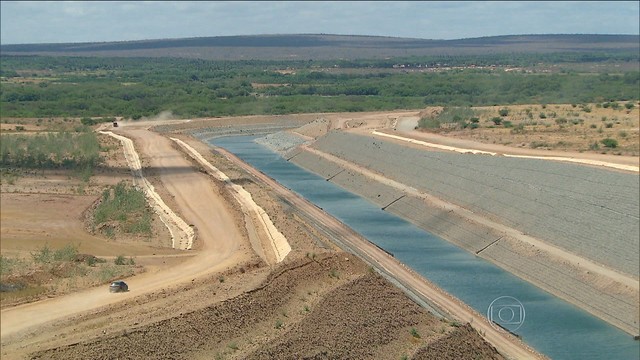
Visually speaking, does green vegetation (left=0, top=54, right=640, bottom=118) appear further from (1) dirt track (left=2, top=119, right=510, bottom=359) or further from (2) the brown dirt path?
(1) dirt track (left=2, top=119, right=510, bottom=359)

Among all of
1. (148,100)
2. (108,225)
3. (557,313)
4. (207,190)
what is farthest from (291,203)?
(148,100)

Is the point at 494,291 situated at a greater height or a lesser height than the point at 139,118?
greater

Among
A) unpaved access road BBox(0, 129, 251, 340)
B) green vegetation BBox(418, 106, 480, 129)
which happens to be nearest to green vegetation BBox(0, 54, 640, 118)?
green vegetation BBox(418, 106, 480, 129)

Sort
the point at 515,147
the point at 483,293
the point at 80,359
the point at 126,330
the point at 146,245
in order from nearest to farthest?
the point at 80,359
the point at 126,330
the point at 483,293
the point at 146,245
the point at 515,147

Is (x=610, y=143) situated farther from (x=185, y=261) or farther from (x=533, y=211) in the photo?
(x=185, y=261)

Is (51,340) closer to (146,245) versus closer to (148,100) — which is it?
(146,245)

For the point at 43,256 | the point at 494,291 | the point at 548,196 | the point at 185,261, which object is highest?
the point at 43,256

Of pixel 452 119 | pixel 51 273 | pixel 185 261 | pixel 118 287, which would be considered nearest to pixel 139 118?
pixel 452 119
